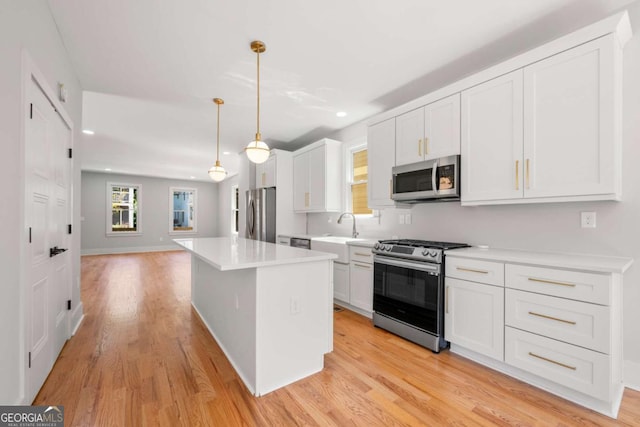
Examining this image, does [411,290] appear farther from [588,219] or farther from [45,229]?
[45,229]

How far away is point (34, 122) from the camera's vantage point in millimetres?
1732

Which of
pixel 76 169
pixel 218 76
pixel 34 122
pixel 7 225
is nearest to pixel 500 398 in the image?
pixel 7 225

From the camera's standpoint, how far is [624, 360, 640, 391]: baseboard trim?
190cm

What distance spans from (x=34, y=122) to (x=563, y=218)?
150 inches

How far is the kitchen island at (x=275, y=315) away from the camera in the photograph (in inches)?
72.4

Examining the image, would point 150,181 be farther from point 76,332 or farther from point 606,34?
point 606,34

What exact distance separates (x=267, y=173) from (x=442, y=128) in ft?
11.0

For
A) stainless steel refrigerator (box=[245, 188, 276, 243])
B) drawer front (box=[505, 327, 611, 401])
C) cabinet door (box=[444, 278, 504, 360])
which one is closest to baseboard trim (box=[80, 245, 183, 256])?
stainless steel refrigerator (box=[245, 188, 276, 243])

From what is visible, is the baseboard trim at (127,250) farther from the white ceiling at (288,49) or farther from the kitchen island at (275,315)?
the kitchen island at (275,315)

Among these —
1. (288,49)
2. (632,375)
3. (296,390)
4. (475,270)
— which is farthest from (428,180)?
(296,390)

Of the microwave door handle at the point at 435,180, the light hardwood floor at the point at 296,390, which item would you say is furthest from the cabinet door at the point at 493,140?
the light hardwood floor at the point at 296,390

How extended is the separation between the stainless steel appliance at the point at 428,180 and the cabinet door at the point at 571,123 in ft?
1.85

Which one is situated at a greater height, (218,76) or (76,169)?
(218,76)

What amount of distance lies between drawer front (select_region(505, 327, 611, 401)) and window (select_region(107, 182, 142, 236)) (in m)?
10.5
